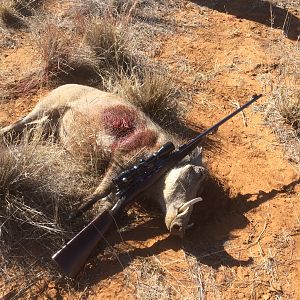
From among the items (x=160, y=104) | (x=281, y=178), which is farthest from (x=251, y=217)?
(x=160, y=104)

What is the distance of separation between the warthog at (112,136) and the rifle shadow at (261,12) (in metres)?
3.80

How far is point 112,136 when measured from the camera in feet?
16.3

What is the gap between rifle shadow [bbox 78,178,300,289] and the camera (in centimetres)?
426

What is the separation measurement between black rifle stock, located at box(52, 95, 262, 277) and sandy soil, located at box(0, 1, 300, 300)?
0.28 m

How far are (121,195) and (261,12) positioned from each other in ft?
17.3

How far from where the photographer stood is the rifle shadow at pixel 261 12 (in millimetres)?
8023

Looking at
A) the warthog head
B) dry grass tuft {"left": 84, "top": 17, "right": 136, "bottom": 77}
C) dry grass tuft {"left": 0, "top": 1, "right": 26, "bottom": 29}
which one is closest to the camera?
the warthog head

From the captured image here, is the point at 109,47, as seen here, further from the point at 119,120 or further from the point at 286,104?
the point at 286,104

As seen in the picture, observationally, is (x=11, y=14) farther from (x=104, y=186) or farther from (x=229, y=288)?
(x=229, y=288)

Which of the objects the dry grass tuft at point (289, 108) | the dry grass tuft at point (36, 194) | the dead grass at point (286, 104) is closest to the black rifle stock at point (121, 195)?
the dry grass tuft at point (36, 194)

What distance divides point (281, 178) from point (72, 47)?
3.33 metres

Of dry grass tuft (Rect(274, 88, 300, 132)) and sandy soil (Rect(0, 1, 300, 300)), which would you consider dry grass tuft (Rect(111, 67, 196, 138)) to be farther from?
dry grass tuft (Rect(274, 88, 300, 132))

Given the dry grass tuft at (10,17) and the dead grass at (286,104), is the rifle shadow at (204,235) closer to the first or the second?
the dead grass at (286,104)

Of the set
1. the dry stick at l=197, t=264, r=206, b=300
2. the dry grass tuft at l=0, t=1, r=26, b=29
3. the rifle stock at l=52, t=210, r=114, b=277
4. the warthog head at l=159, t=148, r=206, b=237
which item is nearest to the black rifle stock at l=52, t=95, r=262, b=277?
the rifle stock at l=52, t=210, r=114, b=277
